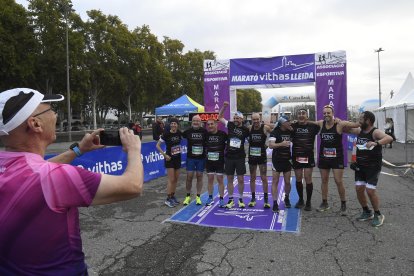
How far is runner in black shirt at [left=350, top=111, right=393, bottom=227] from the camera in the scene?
18.5 ft

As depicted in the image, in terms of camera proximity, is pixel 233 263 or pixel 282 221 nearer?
pixel 233 263

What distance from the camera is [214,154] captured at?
7.05 metres

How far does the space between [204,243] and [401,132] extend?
21133 mm

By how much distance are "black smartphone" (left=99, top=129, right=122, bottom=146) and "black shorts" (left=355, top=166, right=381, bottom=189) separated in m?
4.94

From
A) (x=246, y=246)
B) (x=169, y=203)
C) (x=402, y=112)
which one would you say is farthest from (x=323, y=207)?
(x=402, y=112)

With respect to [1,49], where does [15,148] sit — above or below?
below

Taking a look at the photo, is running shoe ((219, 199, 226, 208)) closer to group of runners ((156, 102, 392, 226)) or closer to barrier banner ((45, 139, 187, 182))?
group of runners ((156, 102, 392, 226))

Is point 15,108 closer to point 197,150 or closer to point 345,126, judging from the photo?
point 197,150

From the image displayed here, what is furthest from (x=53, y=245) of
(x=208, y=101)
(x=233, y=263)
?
(x=208, y=101)

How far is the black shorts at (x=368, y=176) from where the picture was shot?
5.67 m

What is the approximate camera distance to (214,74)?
12.5 metres

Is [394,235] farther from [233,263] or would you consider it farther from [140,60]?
[140,60]

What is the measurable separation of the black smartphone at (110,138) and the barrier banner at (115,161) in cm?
496

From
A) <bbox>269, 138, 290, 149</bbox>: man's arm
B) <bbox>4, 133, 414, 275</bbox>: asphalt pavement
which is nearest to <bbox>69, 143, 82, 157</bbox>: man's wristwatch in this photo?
<bbox>4, 133, 414, 275</bbox>: asphalt pavement
